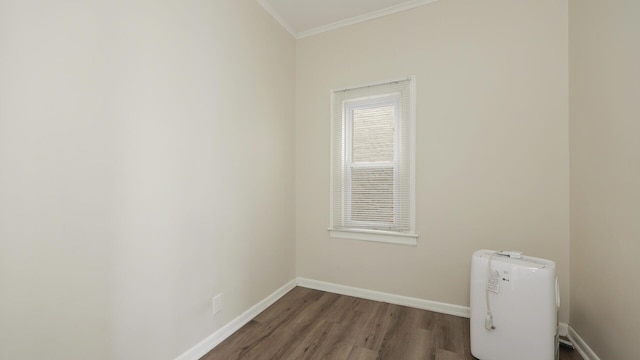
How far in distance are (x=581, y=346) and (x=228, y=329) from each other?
8.24ft

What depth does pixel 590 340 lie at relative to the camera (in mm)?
1707

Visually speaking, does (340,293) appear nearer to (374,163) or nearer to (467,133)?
(374,163)

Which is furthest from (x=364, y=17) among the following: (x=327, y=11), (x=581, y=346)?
(x=581, y=346)

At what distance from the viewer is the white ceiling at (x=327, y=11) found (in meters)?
2.44

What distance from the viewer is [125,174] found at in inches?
53.7

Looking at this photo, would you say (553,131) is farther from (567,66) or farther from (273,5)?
(273,5)

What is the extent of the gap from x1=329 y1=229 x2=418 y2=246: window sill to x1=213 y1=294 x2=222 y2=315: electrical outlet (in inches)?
49.4

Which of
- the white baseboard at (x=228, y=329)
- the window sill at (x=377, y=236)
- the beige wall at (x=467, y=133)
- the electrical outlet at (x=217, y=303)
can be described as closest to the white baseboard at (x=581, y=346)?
the beige wall at (x=467, y=133)

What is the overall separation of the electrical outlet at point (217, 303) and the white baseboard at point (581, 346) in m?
2.49

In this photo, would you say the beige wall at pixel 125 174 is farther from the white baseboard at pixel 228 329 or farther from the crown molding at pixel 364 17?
the crown molding at pixel 364 17

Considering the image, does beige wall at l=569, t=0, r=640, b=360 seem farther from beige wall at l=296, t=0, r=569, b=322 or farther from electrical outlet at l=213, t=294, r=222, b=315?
electrical outlet at l=213, t=294, r=222, b=315

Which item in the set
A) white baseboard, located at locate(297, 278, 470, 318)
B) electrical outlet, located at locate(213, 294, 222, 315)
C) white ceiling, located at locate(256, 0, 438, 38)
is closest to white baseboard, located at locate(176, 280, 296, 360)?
electrical outlet, located at locate(213, 294, 222, 315)

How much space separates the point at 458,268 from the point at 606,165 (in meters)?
1.23

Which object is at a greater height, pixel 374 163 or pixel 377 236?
pixel 374 163
